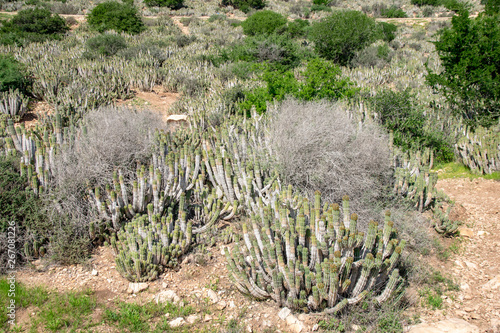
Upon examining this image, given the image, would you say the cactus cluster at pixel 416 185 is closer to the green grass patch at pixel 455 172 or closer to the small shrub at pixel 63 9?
the green grass patch at pixel 455 172

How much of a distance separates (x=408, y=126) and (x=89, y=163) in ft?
20.9

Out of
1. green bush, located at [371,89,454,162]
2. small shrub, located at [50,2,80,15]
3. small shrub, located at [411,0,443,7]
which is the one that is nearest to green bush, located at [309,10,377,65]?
green bush, located at [371,89,454,162]

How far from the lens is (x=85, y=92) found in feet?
29.6

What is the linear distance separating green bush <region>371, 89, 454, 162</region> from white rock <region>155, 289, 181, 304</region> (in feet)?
17.7

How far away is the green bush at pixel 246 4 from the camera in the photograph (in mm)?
32156

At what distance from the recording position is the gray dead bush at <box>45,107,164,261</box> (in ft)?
14.6

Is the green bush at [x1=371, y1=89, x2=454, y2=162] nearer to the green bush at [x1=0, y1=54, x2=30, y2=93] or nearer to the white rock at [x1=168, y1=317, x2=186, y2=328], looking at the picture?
the white rock at [x1=168, y1=317, x2=186, y2=328]

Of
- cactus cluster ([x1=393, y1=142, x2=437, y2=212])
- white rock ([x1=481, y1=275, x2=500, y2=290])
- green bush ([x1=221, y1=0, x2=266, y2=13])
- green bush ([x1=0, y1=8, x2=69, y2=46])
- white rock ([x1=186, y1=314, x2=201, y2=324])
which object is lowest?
white rock ([x1=186, y1=314, x2=201, y2=324])

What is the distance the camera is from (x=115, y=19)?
789 inches

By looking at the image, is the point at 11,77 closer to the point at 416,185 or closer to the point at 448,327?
the point at 416,185

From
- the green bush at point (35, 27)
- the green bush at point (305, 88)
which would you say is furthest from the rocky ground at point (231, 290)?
the green bush at point (35, 27)

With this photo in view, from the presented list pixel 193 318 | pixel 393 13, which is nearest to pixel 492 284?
pixel 193 318

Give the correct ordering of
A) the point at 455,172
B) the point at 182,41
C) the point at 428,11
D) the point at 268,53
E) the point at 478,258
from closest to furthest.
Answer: the point at 478,258 → the point at 455,172 → the point at 268,53 → the point at 182,41 → the point at 428,11

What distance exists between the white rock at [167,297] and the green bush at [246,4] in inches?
1261
